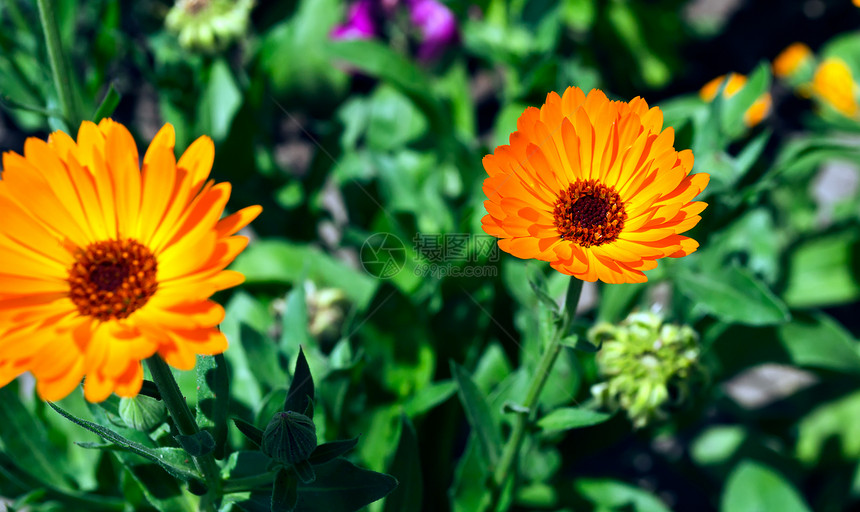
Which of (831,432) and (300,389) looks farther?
(831,432)

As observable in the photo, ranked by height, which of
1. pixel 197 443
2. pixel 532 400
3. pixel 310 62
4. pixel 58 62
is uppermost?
pixel 310 62

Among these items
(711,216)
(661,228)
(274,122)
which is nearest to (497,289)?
(711,216)

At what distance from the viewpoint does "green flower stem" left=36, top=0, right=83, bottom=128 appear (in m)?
1.52

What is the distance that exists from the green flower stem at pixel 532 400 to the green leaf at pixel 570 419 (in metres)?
0.04

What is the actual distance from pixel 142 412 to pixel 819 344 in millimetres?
1902

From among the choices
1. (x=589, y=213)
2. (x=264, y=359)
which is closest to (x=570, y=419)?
(x=589, y=213)

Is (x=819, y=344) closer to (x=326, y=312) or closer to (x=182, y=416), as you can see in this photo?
(x=326, y=312)

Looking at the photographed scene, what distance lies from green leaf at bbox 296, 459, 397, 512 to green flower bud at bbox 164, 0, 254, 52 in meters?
1.61

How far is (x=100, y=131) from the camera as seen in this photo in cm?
107

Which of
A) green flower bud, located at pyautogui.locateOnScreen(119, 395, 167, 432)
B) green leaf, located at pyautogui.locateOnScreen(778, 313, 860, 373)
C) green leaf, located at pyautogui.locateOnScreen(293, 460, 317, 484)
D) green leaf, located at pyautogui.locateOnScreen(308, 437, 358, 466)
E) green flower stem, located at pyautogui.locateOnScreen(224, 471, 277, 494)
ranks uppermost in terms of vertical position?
green leaf, located at pyautogui.locateOnScreen(778, 313, 860, 373)

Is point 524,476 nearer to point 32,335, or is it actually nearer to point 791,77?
point 32,335

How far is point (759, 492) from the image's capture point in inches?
82.5

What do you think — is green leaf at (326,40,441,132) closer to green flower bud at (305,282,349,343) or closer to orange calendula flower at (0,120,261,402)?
green flower bud at (305,282,349,343)

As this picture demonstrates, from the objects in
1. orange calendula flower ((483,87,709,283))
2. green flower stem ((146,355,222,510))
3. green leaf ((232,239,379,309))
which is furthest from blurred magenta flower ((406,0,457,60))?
green flower stem ((146,355,222,510))
